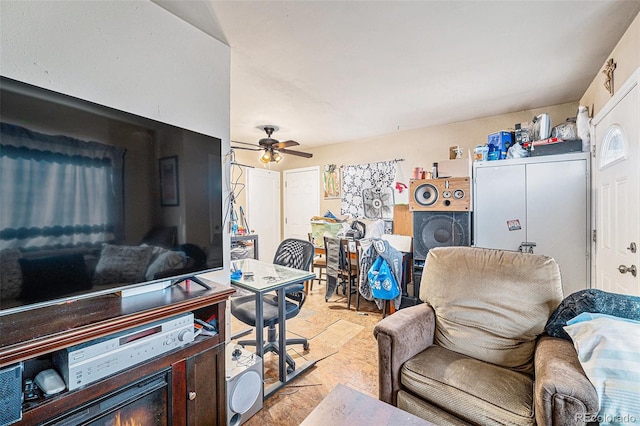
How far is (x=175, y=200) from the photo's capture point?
1.40 meters

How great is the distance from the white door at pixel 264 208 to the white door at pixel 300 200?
0.66 ft

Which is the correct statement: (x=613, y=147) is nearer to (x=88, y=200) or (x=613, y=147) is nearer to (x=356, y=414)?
(x=356, y=414)

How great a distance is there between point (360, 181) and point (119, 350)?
3.96m

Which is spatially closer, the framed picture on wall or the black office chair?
the framed picture on wall

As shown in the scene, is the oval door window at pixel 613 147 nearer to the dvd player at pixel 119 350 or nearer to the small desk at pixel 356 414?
the small desk at pixel 356 414

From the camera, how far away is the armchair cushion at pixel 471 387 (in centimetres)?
117

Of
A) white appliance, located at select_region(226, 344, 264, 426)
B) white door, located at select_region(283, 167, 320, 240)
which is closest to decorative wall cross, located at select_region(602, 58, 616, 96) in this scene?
white appliance, located at select_region(226, 344, 264, 426)

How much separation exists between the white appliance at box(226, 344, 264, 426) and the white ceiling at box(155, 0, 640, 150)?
2.08m

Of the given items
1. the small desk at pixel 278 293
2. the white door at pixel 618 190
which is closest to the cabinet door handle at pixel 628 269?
the white door at pixel 618 190

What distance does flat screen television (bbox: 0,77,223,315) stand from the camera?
37.9 inches

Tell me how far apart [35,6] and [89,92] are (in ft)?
1.19

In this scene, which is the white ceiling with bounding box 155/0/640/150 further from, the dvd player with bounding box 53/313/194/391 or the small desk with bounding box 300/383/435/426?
the small desk with bounding box 300/383/435/426

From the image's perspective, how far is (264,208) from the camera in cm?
539

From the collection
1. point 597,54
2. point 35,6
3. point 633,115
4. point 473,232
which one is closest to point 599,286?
point 473,232
